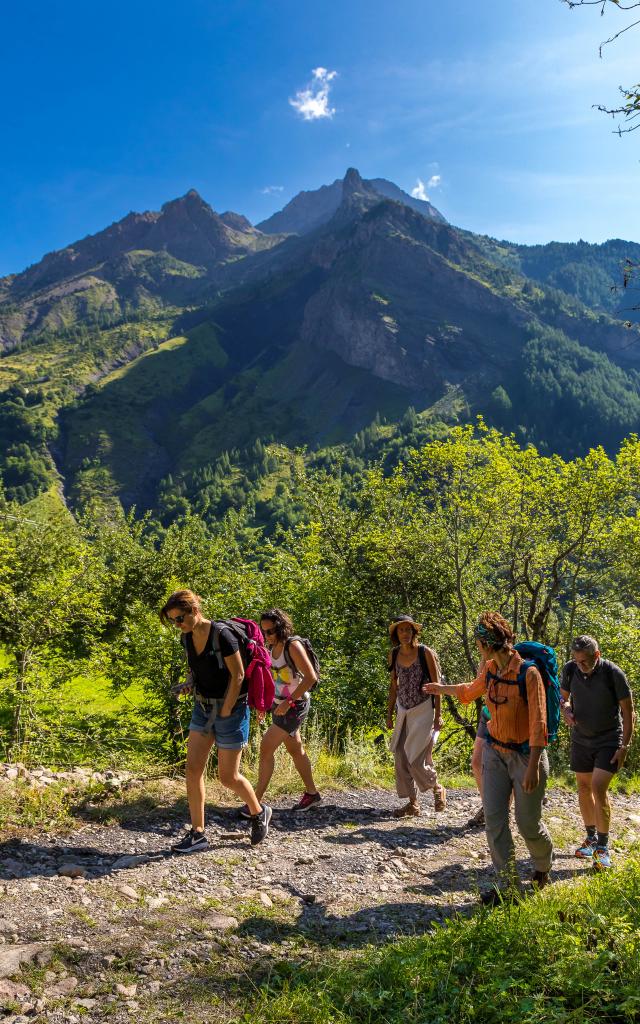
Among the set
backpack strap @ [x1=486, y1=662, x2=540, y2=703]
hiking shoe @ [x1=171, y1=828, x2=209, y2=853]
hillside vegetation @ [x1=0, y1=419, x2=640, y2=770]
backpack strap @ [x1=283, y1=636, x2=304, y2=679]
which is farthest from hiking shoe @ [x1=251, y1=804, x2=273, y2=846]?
hillside vegetation @ [x1=0, y1=419, x2=640, y2=770]

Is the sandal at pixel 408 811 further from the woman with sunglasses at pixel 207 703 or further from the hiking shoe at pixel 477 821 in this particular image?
the woman with sunglasses at pixel 207 703

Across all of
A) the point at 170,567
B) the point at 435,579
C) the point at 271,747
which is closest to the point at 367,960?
the point at 271,747

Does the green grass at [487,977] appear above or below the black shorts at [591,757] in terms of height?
below

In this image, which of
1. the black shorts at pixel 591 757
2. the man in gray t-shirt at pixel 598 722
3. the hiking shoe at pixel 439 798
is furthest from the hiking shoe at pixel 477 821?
the black shorts at pixel 591 757

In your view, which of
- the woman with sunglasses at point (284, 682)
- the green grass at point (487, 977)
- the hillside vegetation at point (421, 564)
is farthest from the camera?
the hillside vegetation at point (421, 564)

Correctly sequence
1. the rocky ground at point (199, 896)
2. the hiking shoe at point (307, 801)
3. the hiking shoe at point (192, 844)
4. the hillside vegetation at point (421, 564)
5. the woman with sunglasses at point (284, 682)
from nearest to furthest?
the rocky ground at point (199, 896), the hiking shoe at point (192, 844), the woman with sunglasses at point (284, 682), the hiking shoe at point (307, 801), the hillside vegetation at point (421, 564)

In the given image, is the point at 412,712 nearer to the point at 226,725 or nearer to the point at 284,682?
the point at 284,682

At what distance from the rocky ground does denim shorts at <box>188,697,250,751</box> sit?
0.92 meters

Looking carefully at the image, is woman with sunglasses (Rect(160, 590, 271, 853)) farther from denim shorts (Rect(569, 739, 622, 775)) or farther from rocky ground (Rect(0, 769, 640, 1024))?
denim shorts (Rect(569, 739, 622, 775))

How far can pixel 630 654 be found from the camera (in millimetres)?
14656

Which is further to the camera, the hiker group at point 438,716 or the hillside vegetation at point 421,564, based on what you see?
the hillside vegetation at point 421,564

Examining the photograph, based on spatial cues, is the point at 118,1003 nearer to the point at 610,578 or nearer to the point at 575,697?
the point at 575,697

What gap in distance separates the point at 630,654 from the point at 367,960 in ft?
43.7

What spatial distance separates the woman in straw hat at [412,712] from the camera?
21.9ft
